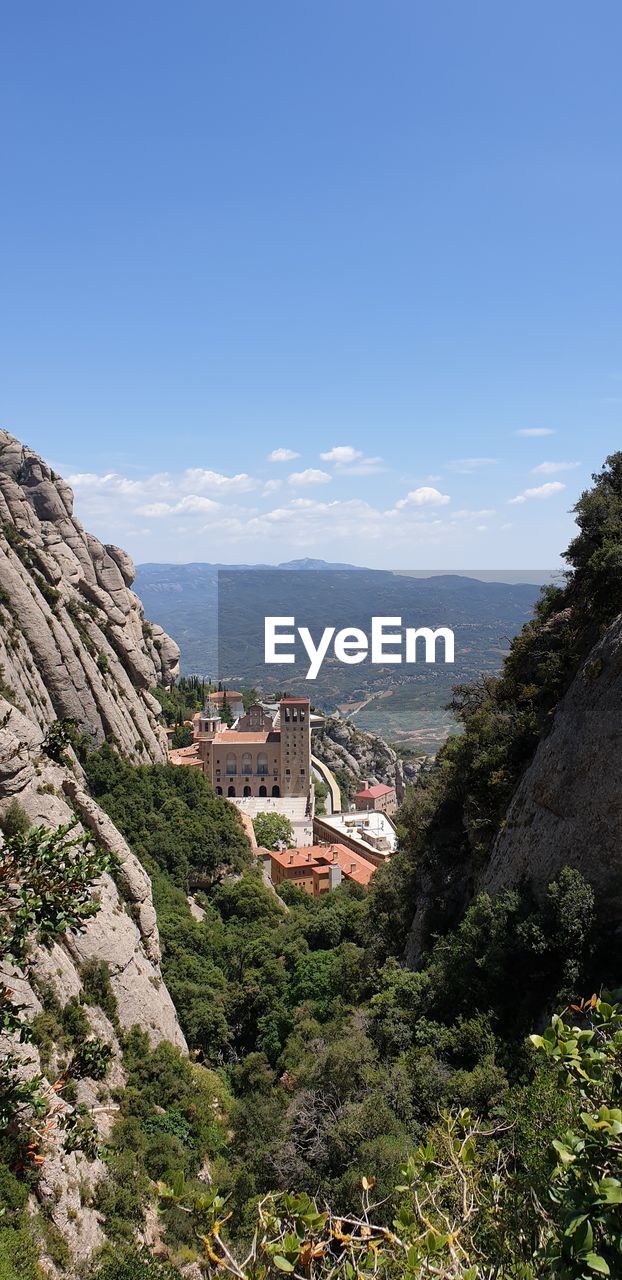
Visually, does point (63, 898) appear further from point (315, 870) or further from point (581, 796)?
point (315, 870)

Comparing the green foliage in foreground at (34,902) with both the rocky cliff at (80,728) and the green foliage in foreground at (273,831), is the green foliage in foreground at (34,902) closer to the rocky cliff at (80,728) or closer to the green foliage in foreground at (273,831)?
the rocky cliff at (80,728)

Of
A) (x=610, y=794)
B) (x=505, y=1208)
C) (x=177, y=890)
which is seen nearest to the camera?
(x=505, y=1208)

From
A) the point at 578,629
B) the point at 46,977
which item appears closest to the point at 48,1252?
the point at 46,977

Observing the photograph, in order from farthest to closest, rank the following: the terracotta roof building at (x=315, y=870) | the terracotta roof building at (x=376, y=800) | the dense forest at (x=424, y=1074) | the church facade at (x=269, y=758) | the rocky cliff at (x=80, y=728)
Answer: the terracotta roof building at (x=376, y=800) < the church facade at (x=269, y=758) < the terracotta roof building at (x=315, y=870) < the rocky cliff at (x=80, y=728) < the dense forest at (x=424, y=1074)

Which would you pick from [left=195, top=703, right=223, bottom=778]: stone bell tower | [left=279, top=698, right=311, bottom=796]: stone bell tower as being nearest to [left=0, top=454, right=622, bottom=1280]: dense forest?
[left=195, top=703, right=223, bottom=778]: stone bell tower

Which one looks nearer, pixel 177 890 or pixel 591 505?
pixel 591 505

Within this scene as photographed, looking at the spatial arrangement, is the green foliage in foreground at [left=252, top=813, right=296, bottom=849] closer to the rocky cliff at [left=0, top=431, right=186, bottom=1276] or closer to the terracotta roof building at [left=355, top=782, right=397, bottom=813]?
the rocky cliff at [left=0, top=431, right=186, bottom=1276]

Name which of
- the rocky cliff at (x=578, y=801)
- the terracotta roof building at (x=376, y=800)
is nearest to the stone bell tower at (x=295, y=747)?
the terracotta roof building at (x=376, y=800)

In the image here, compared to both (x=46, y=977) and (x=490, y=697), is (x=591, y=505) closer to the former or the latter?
(x=490, y=697)
